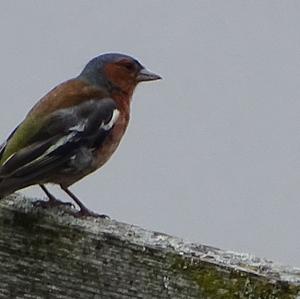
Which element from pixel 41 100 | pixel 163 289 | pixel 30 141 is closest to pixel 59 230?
pixel 163 289

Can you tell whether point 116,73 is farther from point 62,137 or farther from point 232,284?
point 232,284

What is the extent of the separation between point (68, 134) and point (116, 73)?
1.56 meters

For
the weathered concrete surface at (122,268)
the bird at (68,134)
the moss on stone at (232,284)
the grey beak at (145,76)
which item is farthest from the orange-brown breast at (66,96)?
the moss on stone at (232,284)

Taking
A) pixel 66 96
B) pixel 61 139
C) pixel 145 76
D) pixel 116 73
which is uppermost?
pixel 145 76

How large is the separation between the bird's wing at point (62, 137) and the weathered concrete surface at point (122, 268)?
5.31 ft

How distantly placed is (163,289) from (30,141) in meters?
2.42

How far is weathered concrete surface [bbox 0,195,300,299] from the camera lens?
157 cm

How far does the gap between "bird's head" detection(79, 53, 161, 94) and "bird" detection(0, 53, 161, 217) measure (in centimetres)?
2

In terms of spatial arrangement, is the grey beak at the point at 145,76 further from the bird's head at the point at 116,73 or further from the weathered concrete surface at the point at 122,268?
the weathered concrete surface at the point at 122,268

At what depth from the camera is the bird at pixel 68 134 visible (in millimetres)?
3795

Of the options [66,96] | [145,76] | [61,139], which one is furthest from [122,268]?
[145,76]

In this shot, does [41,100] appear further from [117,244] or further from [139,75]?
[117,244]

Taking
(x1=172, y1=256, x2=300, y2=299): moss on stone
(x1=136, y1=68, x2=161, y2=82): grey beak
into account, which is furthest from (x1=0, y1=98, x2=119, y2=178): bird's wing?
(x1=172, y1=256, x2=300, y2=299): moss on stone

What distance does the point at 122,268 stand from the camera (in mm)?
1618
